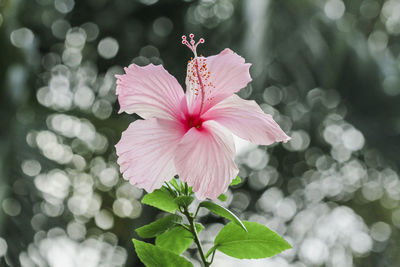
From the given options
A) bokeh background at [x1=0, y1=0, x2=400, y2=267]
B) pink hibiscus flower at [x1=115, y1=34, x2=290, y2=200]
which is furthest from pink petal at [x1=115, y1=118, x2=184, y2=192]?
bokeh background at [x1=0, y1=0, x2=400, y2=267]

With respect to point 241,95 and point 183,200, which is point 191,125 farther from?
point 241,95

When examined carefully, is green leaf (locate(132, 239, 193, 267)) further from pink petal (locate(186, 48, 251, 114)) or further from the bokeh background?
the bokeh background

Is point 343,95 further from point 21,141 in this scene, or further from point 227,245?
point 227,245

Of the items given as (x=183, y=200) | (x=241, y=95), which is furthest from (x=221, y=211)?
(x=241, y=95)

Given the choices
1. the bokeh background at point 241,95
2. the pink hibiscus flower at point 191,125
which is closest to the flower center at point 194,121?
the pink hibiscus flower at point 191,125

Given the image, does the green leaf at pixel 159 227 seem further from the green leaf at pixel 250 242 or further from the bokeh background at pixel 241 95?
the bokeh background at pixel 241 95

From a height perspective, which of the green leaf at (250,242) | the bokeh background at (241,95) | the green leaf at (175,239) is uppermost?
the green leaf at (250,242)
